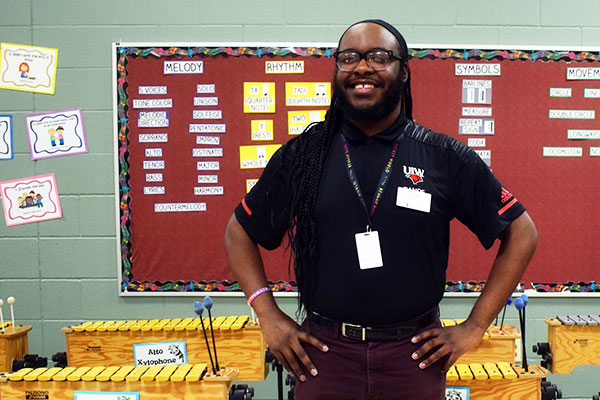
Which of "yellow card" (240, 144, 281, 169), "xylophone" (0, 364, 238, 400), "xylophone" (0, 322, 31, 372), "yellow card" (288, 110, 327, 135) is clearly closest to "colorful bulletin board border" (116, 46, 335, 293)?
"yellow card" (288, 110, 327, 135)

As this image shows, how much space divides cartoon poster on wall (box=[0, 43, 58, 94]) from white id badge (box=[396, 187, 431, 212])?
2676mm

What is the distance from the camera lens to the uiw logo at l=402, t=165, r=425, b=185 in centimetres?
123

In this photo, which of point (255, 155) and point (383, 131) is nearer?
point (383, 131)

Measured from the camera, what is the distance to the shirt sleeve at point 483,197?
1232 mm

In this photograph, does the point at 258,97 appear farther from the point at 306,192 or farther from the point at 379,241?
the point at 379,241

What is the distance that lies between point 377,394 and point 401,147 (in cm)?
65

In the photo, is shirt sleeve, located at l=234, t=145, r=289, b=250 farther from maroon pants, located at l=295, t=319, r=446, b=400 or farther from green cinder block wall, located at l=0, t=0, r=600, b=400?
green cinder block wall, located at l=0, t=0, r=600, b=400

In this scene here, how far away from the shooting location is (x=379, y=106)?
1.27 metres

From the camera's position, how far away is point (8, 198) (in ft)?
9.88

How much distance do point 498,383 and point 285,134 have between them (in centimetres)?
183

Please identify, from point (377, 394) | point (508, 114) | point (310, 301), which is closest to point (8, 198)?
point (310, 301)

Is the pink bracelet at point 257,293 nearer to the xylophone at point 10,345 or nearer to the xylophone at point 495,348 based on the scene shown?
the xylophone at point 495,348

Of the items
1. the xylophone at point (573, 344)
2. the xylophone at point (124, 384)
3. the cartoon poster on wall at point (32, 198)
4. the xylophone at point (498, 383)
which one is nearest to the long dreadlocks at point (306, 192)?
the xylophone at point (124, 384)

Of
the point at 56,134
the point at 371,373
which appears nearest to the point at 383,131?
the point at 371,373
